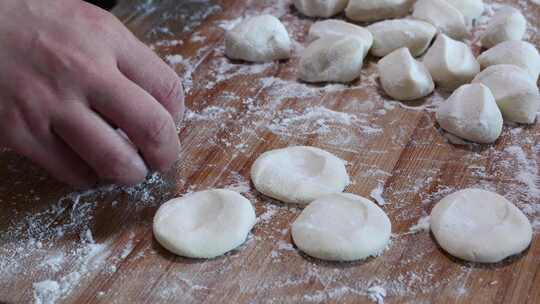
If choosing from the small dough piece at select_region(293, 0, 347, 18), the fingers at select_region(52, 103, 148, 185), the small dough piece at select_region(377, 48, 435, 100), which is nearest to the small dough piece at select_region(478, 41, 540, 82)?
the small dough piece at select_region(377, 48, 435, 100)

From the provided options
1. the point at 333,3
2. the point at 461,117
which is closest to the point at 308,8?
the point at 333,3

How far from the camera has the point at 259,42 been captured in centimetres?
151

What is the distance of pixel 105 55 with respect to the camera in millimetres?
1067

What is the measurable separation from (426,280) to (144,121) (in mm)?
482

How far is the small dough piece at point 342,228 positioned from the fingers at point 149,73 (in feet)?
0.94

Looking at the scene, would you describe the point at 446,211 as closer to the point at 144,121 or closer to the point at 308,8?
the point at 144,121

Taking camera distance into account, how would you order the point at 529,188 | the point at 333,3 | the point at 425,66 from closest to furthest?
the point at 529,188
the point at 425,66
the point at 333,3

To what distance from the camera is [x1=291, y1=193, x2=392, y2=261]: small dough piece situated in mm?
1044

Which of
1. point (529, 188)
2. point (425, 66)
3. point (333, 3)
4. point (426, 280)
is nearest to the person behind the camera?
point (426, 280)

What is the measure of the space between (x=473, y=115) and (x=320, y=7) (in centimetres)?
53

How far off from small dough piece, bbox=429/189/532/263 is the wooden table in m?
0.02

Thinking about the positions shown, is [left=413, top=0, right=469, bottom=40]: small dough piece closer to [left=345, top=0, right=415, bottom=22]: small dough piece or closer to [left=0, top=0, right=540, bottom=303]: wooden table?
[left=345, top=0, right=415, bottom=22]: small dough piece

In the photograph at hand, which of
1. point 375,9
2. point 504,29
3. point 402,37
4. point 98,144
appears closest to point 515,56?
point 504,29

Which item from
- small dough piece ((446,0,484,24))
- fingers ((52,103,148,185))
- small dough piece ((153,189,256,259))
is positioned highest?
fingers ((52,103,148,185))
